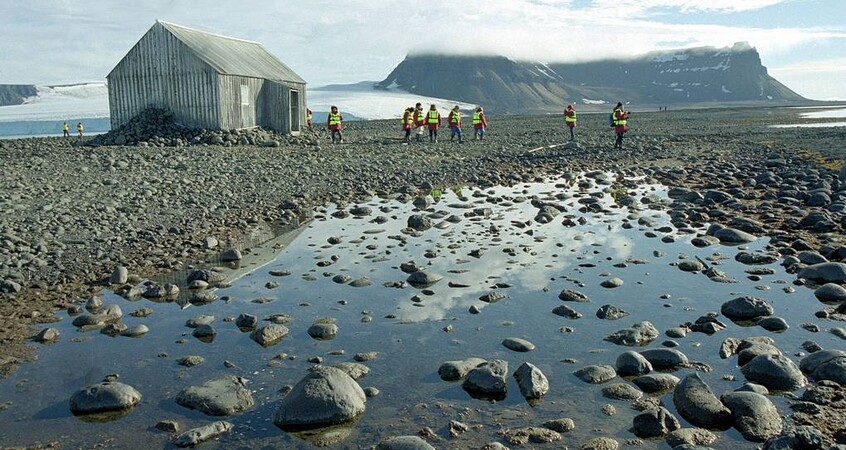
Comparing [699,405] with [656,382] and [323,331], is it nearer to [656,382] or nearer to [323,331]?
[656,382]

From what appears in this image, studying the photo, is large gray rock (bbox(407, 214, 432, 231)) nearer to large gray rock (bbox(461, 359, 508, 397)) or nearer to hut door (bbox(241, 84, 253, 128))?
large gray rock (bbox(461, 359, 508, 397))

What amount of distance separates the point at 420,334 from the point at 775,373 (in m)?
2.89

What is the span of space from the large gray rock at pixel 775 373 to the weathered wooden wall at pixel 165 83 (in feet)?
75.9

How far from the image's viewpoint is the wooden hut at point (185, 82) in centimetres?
2500

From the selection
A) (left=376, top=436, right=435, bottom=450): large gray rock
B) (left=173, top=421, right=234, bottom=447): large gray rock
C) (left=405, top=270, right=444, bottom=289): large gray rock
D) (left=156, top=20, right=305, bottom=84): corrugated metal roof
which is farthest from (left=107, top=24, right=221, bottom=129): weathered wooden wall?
(left=376, top=436, right=435, bottom=450): large gray rock

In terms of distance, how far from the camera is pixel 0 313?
6.36 metres

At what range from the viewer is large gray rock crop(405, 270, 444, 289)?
7527 millimetres

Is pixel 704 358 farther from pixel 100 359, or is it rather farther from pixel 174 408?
pixel 100 359

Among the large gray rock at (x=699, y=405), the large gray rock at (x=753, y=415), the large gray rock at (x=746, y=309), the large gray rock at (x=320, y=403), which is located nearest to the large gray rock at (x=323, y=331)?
the large gray rock at (x=320, y=403)

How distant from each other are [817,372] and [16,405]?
5861 mm

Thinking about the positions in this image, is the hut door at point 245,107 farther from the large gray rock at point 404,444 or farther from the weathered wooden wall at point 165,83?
the large gray rock at point 404,444

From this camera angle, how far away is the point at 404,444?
3906 mm

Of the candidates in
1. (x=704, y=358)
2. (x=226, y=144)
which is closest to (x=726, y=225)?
(x=704, y=358)

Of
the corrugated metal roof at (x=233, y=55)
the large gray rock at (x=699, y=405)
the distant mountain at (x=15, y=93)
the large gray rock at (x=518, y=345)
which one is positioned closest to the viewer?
the large gray rock at (x=699, y=405)
